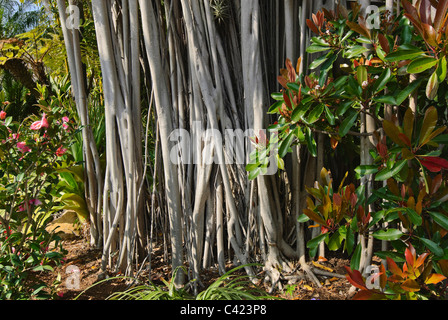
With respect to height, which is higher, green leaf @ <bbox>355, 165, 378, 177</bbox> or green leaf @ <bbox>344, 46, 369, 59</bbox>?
green leaf @ <bbox>344, 46, 369, 59</bbox>

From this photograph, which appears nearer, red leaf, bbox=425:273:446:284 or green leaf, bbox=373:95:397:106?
red leaf, bbox=425:273:446:284

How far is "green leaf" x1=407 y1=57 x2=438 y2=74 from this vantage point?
1.25m

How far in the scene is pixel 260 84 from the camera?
79.7 inches

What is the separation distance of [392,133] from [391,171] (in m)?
0.14

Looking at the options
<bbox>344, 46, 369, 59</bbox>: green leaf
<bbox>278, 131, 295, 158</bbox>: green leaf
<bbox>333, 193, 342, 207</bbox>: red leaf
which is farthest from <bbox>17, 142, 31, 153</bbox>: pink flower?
<bbox>344, 46, 369, 59</bbox>: green leaf

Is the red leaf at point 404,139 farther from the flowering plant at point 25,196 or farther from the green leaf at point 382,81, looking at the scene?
the flowering plant at point 25,196

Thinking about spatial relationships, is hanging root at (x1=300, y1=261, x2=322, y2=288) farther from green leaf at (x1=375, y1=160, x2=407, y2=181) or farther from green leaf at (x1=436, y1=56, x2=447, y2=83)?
green leaf at (x1=436, y1=56, x2=447, y2=83)

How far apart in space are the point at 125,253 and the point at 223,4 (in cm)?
150

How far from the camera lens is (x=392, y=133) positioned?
54.2 inches

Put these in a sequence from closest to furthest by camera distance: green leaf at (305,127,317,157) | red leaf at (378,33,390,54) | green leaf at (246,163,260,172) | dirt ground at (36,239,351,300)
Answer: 1. red leaf at (378,33,390,54)
2. green leaf at (305,127,317,157)
3. green leaf at (246,163,260,172)
4. dirt ground at (36,239,351,300)

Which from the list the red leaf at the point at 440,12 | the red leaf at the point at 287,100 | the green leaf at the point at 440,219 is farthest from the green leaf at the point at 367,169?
the red leaf at the point at 440,12

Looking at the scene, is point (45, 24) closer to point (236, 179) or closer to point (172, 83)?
point (172, 83)

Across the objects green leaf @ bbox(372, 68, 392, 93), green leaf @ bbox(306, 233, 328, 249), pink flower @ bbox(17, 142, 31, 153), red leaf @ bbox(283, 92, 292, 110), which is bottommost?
green leaf @ bbox(306, 233, 328, 249)
